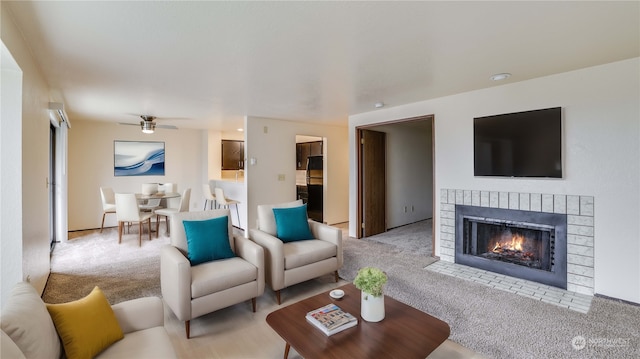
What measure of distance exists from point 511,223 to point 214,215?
327 cm

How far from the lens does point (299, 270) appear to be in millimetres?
2924

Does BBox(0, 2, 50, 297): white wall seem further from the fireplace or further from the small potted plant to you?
the fireplace

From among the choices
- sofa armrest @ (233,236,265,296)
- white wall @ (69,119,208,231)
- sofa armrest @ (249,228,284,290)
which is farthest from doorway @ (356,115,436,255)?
white wall @ (69,119,208,231)

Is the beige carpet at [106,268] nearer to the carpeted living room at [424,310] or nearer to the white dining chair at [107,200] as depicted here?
the carpeted living room at [424,310]

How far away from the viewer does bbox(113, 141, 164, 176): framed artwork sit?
6293 millimetres

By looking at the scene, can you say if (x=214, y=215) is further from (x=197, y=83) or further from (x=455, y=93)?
(x=455, y=93)

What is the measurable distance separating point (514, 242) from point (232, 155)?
6.47m

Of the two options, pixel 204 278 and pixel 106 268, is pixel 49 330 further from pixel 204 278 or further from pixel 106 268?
pixel 106 268

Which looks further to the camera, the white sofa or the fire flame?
the fire flame

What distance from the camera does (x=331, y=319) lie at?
5.94 feet

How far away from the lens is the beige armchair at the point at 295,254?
279cm

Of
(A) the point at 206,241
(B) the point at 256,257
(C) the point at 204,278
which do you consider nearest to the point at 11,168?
(A) the point at 206,241

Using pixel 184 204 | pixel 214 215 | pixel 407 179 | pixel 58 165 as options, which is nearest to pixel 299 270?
pixel 214 215

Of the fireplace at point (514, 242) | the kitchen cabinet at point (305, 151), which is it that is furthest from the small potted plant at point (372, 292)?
the kitchen cabinet at point (305, 151)
